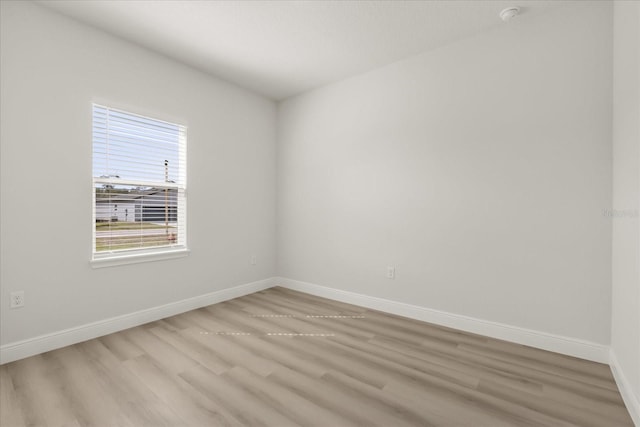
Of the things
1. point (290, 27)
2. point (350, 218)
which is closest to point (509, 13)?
point (290, 27)

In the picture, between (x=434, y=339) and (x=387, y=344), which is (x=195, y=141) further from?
(x=434, y=339)

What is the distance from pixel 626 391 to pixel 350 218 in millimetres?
2614

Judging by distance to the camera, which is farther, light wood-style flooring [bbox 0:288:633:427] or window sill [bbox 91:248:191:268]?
window sill [bbox 91:248:191:268]

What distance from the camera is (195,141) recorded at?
3.46 meters

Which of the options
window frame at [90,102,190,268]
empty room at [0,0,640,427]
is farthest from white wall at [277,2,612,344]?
window frame at [90,102,190,268]

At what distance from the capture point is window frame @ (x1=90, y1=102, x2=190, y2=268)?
2.70 metres

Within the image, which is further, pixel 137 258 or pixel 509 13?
pixel 137 258

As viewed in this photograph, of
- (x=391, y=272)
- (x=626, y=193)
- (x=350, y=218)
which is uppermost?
(x=626, y=193)

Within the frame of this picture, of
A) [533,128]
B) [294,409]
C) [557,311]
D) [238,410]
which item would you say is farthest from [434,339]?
[533,128]

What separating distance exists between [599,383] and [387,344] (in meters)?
1.41

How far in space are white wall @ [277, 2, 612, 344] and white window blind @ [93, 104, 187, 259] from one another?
175 centimetres

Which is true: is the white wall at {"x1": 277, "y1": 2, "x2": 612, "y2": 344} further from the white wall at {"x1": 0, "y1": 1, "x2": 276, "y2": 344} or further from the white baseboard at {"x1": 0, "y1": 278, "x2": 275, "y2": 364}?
the white wall at {"x1": 0, "y1": 1, "x2": 276, "y2": 344}

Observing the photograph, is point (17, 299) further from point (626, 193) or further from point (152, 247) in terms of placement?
point (626, 193)

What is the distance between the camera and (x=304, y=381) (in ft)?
6.62
